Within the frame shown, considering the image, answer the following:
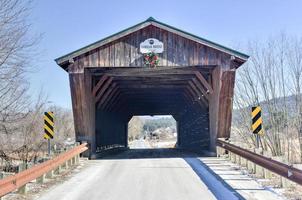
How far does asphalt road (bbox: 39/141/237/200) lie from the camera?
616 cm

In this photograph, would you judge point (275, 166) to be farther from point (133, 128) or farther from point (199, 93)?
point (133, 128)

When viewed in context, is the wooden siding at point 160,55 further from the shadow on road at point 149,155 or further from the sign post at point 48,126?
the shadow on road at point 149,155

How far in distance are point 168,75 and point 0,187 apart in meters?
11.3

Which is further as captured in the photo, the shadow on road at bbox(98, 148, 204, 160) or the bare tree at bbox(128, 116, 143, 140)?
the bare tree at bbox(128, 116, 143, 140)

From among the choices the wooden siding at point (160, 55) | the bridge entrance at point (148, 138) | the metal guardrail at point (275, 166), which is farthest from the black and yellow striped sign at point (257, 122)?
the bridge entrance at point (148, 138)

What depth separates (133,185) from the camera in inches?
284

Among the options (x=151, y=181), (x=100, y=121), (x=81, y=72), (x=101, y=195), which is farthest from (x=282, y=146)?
(x=101, y=195)

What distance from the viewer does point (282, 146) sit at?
759 inches

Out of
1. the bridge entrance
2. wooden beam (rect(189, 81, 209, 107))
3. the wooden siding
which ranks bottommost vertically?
the bridge entrance

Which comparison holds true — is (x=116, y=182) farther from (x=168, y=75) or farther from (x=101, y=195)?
(x=168, y=75)

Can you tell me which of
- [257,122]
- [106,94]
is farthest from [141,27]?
[257,122]

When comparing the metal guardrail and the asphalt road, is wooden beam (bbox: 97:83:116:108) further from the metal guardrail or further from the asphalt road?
the metal guardrail

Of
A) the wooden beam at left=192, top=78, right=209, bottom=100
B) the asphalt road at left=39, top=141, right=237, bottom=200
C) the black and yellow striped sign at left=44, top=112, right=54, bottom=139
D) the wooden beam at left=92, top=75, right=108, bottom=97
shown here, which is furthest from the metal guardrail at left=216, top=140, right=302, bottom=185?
the wooden beam at left=92, top=75, right=108, bottom=97

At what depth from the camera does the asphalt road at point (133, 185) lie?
6.16 metres
